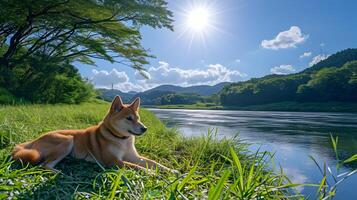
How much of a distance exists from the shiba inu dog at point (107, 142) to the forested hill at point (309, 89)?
64.0 meters

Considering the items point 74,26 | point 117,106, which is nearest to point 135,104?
point 117,106

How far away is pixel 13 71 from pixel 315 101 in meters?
60.9

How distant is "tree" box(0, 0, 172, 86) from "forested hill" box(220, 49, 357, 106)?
51.4m

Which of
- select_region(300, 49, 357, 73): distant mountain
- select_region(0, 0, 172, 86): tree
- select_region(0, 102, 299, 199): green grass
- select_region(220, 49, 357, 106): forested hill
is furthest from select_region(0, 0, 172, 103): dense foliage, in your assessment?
select_region(300, 49, 357, 73): distant mountain

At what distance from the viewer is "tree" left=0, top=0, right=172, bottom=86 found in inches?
673

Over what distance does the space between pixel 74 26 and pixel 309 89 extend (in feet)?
199

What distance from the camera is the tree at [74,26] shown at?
56.1 ft

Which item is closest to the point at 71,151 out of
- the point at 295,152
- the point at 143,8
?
the point at 295,152

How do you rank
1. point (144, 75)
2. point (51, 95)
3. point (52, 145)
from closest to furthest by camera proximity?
point (52, 145) < point (51, 95) < point (144, 75)

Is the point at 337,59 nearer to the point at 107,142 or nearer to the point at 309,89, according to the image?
the point at 309,89

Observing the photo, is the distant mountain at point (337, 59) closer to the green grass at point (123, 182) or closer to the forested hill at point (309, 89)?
the forested hill at point (309, 89)

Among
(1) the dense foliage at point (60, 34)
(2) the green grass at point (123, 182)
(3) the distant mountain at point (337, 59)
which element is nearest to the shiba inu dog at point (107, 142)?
(2) the green grass at point (123, 182)

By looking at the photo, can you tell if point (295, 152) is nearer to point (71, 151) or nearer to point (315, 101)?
point (71, 151)

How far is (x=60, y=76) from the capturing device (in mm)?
19266
